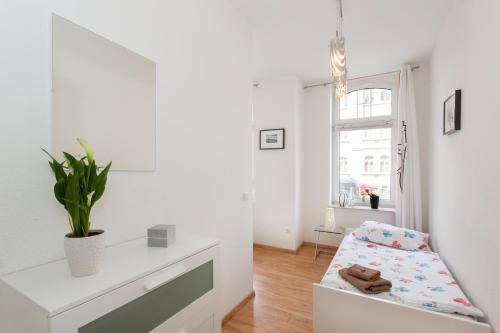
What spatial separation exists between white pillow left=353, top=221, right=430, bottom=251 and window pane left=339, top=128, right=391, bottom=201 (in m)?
1.02

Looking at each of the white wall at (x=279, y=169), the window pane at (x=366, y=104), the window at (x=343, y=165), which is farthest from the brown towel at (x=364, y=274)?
the window pane at (x=366, y=104)

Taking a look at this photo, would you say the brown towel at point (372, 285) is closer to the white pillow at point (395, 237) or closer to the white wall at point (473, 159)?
the white wall at point (473, 159)

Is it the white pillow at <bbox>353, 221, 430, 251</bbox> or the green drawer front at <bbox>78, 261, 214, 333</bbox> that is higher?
the green drawer front at <bbox>78, 261, 214, 333</bbox>

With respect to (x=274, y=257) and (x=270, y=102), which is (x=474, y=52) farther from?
(x=274, y=257)

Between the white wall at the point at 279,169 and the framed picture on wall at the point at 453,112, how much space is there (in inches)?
76.1

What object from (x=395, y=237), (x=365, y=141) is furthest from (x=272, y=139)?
(x=395, y=237)

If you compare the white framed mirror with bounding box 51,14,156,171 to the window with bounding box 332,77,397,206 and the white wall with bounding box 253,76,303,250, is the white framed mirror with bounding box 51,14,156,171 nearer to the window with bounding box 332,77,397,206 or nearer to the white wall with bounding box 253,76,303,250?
the white wall with bounding box 253,76,303,250

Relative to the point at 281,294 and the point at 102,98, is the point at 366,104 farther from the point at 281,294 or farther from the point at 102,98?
the point at 102,98

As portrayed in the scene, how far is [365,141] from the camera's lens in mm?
3871

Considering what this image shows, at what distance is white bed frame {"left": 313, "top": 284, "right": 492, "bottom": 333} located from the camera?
1.43 m

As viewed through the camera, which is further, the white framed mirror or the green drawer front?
the white framed mirror

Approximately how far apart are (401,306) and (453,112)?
5.00ft

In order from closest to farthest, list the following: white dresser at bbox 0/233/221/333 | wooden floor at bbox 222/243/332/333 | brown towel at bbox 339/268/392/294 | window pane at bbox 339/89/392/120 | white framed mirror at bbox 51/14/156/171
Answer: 1. white dresser at bbox 0/233/221/333
2. white framed mirror at bbox 51/14/156/171
3. brown towel at bbox 339/268/392/294
4. wooden floor at bbox 222/243/332/333
5. window pane at bbox 339/89/392/120

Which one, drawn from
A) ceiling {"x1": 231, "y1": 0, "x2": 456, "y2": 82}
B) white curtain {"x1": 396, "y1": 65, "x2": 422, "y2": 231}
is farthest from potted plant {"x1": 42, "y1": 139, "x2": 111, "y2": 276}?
white curtain {"x1": 396, "y1": 65, "x2": 422, "y2": 231}
